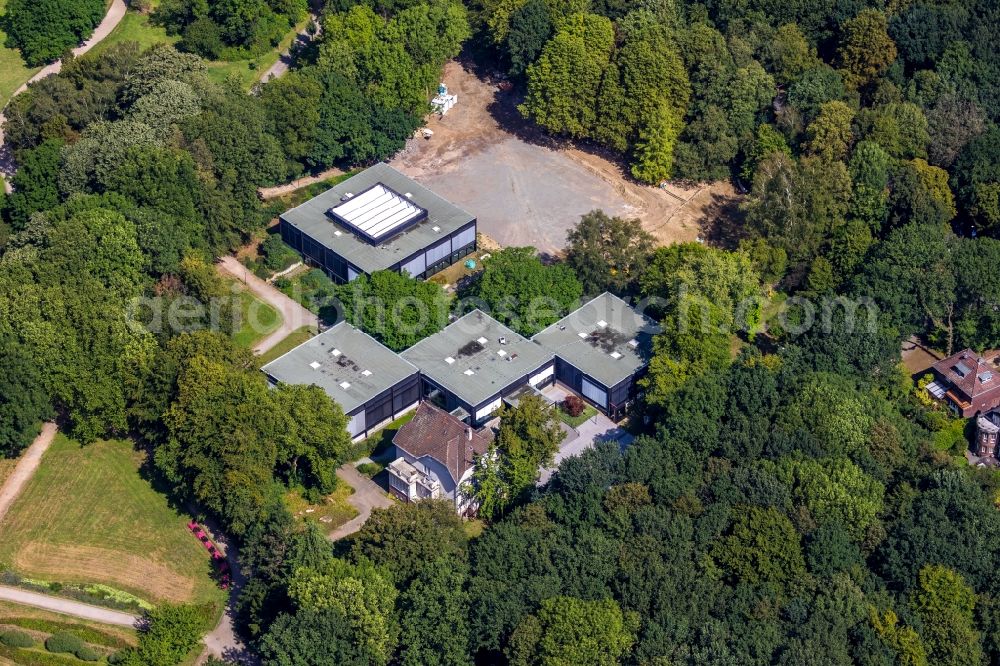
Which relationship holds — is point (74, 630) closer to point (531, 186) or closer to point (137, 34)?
point (531, 186)

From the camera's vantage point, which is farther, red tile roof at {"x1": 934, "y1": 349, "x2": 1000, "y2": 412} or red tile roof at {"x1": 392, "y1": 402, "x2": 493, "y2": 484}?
red tile roof at {"x1": 934, "y1": 349, "x2": 1000, "y2": 412}

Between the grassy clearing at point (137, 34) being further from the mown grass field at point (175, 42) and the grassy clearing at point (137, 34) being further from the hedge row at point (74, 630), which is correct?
the hedge row at point (74, 630)

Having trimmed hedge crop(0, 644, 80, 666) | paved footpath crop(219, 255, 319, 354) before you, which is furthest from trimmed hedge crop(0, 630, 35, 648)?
paved footpath crop(219, 255, 319, 354)

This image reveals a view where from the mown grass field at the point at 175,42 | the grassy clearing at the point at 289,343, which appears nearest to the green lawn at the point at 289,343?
the grassy clearing at the point at 289,343

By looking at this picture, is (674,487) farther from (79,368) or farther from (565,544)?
(79,368)

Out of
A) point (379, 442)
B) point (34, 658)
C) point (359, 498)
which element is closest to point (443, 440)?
point (359, 498)

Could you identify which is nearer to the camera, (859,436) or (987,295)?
(859,436)

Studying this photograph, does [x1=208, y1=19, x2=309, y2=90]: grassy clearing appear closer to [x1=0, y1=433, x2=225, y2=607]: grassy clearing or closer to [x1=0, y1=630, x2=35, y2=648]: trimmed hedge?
[x1=0, y1=433, x2=225, y2=607]: grassy clearing

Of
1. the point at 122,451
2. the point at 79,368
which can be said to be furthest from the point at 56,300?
the point at 122,451
